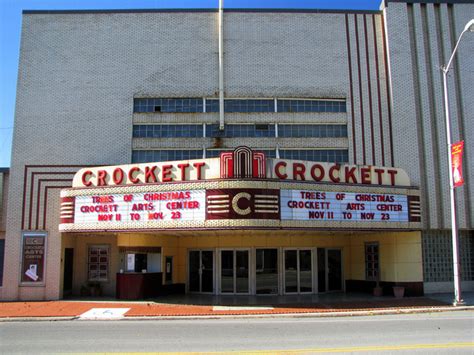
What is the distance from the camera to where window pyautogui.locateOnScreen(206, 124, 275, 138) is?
24938mm

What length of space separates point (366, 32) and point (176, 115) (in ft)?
35.6

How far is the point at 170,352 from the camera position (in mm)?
10344

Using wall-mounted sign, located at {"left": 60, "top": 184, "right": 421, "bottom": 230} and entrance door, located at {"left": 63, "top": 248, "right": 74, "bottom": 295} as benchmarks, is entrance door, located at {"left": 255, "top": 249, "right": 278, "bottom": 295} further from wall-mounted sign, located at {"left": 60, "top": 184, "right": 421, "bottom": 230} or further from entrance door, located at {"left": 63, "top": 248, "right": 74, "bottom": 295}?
entrance door, located at {"left": 63, "top": 248, "right": 74, "bottom": 295}

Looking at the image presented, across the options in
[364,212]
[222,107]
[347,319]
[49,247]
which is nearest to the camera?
[347,319]

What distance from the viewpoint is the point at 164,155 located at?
24875 mm

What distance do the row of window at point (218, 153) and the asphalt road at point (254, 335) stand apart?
10179 millimetres

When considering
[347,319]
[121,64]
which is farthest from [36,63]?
[347,319]

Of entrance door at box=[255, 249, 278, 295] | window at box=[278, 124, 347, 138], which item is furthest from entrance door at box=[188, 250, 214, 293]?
window at box=[278, 124, 347, 138]

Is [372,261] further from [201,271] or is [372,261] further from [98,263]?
[98,263]

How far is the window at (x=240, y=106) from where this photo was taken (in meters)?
25.1

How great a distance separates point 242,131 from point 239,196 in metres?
7.26

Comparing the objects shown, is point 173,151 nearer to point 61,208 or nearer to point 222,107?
point 222,107

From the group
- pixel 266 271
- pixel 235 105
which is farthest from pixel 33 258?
pixel 235 105

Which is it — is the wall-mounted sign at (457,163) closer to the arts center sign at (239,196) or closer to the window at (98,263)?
the arts center sign at (239,196)
